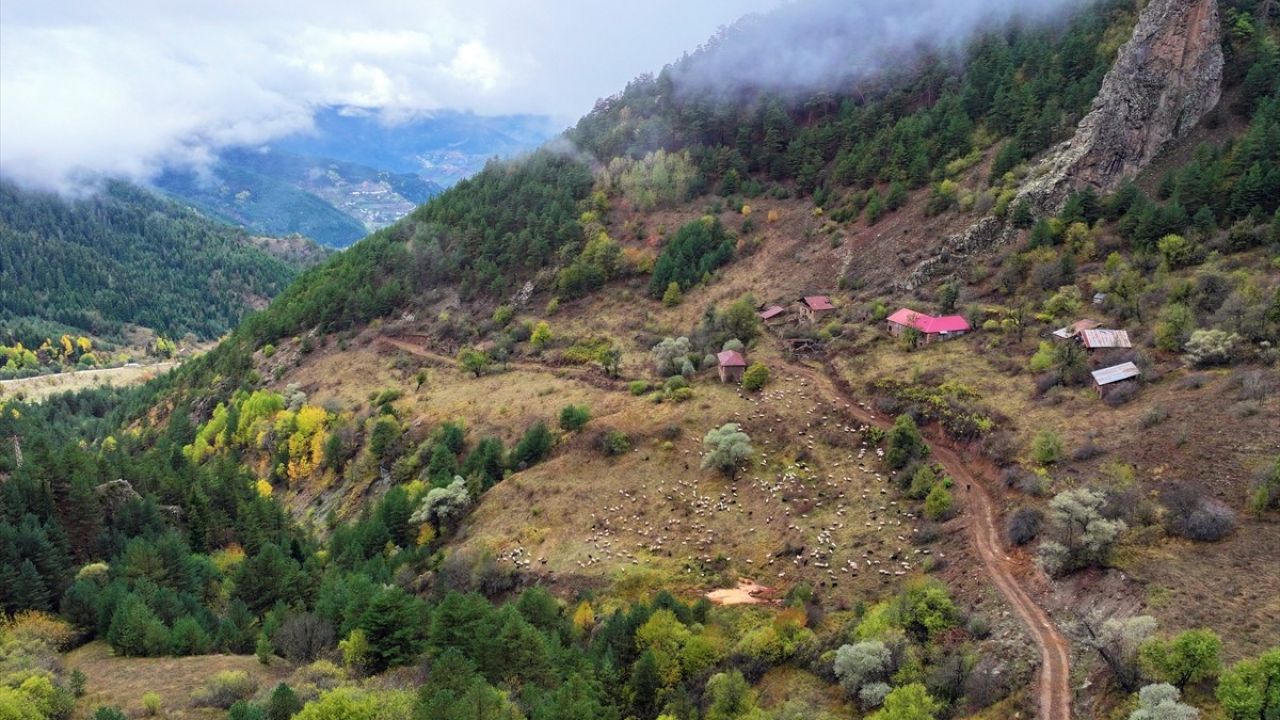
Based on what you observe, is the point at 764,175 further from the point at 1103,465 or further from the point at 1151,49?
Answer: the point at 1103,465

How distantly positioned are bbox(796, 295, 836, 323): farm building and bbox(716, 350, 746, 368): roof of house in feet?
34.9

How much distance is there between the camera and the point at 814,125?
105 m

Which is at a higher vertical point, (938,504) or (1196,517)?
(1196,517)

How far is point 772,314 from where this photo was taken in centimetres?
7731

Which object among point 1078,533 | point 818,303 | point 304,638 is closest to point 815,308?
point 818,303

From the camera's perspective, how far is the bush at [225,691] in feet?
109

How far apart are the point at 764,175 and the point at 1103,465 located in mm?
69969

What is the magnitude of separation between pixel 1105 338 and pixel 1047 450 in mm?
14892

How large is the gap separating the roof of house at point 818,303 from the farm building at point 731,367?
1203 centimetres

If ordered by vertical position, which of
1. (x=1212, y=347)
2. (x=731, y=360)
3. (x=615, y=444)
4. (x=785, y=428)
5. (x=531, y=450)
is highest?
(x=731, y=360)

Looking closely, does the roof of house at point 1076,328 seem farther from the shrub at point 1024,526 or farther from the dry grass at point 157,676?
the dry grass at point 157,676

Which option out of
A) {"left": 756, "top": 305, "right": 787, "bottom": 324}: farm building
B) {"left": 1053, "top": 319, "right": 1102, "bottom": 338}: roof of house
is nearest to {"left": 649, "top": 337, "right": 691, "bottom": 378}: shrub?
{"left": 756, "top": 305, "right": 787, "bottom": 324}: farm building

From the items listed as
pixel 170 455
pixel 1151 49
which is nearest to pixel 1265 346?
pixel 1151 49

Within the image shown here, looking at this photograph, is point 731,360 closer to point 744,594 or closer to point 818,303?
point 818,303
